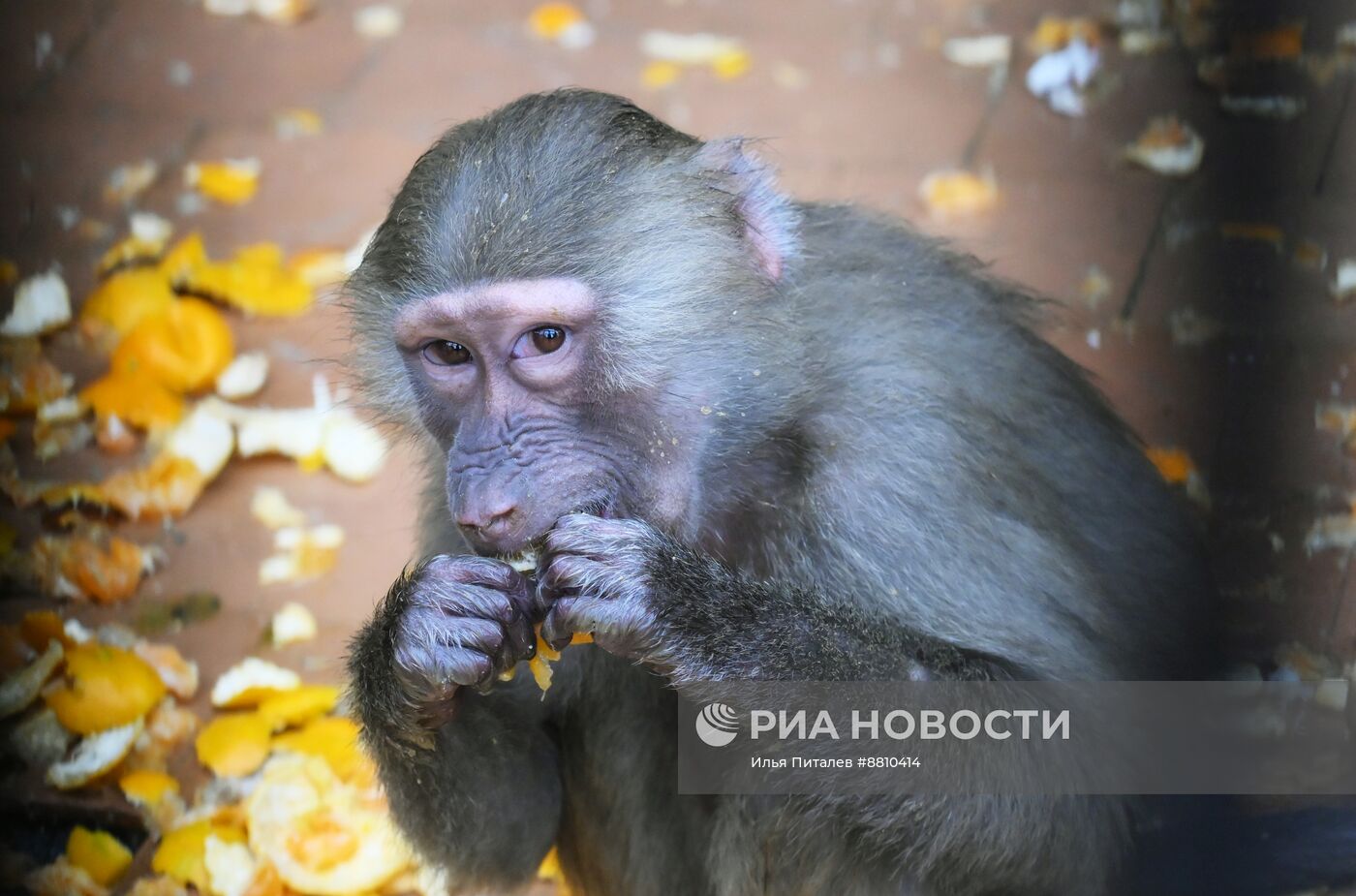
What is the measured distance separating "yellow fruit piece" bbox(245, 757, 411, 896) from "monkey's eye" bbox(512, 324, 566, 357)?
5.59 feet

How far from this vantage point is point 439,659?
125 inches

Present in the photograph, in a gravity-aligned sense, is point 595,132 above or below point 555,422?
above

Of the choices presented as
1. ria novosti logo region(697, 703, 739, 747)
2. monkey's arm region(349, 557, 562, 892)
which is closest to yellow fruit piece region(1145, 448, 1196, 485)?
ria novosti logo region(697, 703, 739, 747)

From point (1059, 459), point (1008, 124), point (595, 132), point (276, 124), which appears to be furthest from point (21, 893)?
point (1008, 124)

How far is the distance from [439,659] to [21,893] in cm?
143

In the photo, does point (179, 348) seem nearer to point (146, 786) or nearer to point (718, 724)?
point (146, 786)

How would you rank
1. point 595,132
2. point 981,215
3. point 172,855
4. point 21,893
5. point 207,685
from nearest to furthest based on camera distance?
point 595,132 < point 21,893 < point 172,855 < point 207,685 < point 981,215

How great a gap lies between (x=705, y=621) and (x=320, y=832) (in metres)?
1.90

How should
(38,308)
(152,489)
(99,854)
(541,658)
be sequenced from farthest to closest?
(38,308), (152,489), (99,854), (541,658)

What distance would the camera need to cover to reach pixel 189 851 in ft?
14.3

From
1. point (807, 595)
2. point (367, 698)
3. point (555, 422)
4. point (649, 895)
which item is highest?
point (555, 422)

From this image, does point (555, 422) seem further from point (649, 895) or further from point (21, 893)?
point (21, 893)

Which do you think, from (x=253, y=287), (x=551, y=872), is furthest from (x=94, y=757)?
(x=253, y=287)

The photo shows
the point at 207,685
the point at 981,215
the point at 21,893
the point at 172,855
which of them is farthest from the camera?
the point at 981,215
